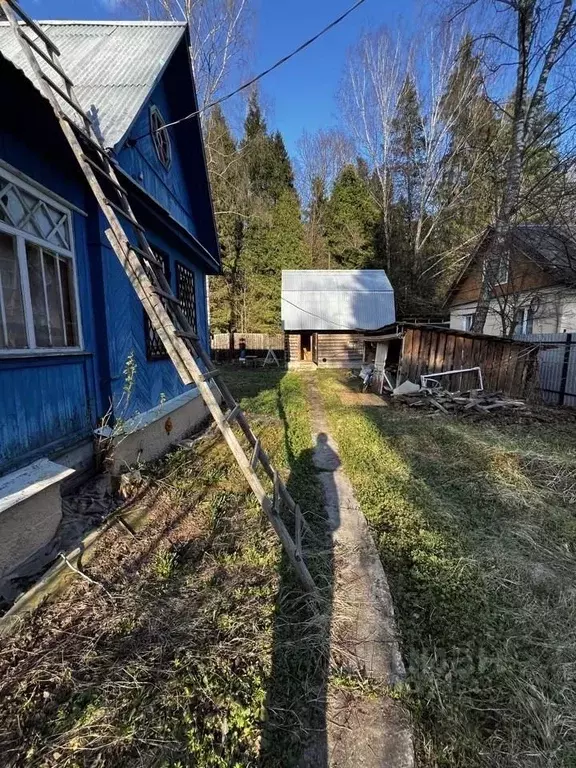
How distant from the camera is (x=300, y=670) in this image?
1.93m

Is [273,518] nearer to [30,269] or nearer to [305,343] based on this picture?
[30,269]

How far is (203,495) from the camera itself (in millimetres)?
4004

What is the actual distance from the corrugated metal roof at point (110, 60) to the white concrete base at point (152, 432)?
3.05 meters

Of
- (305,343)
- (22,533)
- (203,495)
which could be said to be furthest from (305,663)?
(305,343)

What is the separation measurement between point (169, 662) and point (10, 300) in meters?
2.86

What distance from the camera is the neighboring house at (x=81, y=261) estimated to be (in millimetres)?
2855

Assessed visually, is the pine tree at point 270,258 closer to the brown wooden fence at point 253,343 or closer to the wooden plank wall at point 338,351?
the brown wooden fence at point 253,343

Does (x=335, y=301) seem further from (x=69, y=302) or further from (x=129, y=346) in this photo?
(x=69, y=302)

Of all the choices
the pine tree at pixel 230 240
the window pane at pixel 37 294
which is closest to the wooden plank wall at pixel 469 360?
the window pane at pixel 37 294

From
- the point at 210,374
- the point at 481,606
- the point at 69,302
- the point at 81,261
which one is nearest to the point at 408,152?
the point at 81,261

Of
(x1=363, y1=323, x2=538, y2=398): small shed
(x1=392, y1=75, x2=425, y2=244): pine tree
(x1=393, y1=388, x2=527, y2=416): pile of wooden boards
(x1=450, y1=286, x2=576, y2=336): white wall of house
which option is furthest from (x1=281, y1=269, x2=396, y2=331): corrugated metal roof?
(x1=393, y1=388, x2=527, y2=416): pile of wooden boards

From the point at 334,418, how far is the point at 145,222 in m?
5.33

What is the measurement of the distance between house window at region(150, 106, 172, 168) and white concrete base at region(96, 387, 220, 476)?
13.8 ft

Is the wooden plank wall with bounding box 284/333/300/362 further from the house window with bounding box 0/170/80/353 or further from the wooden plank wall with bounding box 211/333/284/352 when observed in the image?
the house window with bounding box 0/170/80/353
